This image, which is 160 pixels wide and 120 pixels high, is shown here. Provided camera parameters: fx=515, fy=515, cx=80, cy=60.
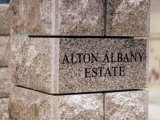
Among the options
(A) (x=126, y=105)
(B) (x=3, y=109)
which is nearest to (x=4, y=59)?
(B) (x=3, y=109)

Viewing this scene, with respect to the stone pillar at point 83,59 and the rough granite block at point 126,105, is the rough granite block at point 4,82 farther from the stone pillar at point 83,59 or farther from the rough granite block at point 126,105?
the rough granite block at point 126,105

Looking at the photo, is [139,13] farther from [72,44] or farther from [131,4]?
[72,44]

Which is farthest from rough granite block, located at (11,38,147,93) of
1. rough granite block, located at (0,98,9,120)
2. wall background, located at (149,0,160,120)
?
wall background, located at (149,0,160,120)

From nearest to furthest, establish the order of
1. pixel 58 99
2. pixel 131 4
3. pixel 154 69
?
1. pixel 58 99
2. pixel 131 4
3. pixel 154 69

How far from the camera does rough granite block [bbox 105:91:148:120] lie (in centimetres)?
378

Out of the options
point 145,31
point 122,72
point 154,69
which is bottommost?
point 154,69

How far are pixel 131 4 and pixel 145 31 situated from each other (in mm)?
247

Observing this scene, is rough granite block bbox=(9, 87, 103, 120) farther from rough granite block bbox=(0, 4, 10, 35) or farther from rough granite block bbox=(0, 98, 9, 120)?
rough granite block bbox=(0, 4, 10, 35)

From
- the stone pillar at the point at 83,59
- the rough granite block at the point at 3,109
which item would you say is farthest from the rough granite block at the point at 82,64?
the rough granite block at the point at 3,109

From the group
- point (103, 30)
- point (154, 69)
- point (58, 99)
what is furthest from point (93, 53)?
point (154, 69)

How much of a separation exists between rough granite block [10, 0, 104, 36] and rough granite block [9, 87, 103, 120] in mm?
455

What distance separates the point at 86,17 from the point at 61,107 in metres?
0.66

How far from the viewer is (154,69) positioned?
10969 mm

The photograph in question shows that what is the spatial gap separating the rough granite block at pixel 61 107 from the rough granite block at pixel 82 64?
53 millimetres
